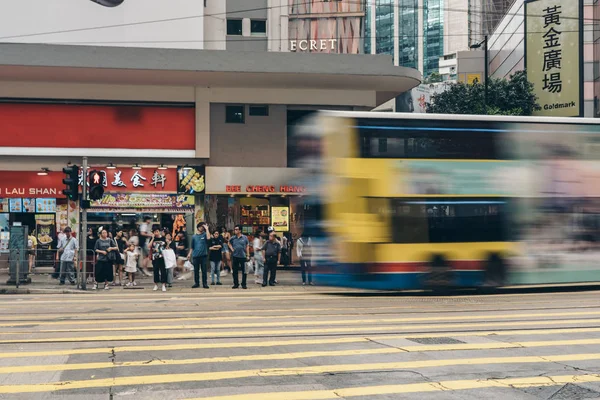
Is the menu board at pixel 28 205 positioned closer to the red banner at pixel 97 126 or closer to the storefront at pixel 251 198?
the red banner at pixel 97 126

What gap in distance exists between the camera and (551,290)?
18812 mm

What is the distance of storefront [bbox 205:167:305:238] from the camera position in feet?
92.4

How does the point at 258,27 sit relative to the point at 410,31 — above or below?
below

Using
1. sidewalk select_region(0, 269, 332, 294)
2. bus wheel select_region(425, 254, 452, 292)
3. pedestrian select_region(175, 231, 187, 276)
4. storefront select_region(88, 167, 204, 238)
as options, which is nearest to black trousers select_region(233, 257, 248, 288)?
sidewalk select_region(0, 269, 332, 294)

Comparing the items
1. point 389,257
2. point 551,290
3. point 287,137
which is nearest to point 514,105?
point 287,137

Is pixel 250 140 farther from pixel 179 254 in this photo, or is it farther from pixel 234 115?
pixel 179 254

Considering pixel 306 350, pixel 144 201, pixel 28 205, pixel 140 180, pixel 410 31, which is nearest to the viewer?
pixel 306 350

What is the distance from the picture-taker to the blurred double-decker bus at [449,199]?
16.0 meters

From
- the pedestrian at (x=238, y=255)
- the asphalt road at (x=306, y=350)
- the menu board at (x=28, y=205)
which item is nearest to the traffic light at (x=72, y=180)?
the pedestrian at (x=238, y=255)

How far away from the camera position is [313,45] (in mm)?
71938

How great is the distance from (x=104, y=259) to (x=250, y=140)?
9.52 meters

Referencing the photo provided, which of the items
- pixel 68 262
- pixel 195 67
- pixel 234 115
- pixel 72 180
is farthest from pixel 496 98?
pixel 72 180

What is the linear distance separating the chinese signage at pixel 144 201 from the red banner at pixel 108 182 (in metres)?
0.19

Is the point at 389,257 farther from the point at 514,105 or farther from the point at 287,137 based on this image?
the point at 514,105
